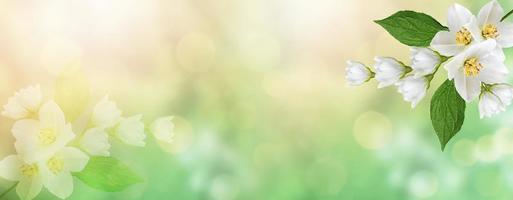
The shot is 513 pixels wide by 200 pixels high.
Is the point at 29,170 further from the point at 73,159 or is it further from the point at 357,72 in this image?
the point at 357,72

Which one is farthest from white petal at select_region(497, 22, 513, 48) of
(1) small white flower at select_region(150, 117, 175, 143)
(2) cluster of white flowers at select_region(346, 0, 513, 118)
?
(1) small white flower at select_region(150, 117, 175, 143)

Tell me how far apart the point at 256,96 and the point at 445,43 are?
219 millimetres

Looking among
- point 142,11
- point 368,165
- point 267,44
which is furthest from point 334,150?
point 142,11

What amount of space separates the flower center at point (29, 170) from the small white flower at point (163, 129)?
5.6 inches

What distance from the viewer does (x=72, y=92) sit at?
855 mm

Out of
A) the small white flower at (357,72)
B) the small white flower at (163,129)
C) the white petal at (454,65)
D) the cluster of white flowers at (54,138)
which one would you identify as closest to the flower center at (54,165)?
the cluster of white flowers at (54,138)

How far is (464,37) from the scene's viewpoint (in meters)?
0.79

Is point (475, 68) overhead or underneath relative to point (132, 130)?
underneath

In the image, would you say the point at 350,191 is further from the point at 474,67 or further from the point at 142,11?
the point at 142,11

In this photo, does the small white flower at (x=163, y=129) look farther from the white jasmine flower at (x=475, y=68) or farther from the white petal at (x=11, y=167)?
the white jasmine flower at (x=475, y=68)

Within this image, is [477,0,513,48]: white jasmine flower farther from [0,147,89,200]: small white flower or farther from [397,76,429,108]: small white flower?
[0,147,89,200]: small white flower

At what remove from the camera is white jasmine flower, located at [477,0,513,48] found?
800 mm

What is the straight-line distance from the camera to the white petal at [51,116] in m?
0.86

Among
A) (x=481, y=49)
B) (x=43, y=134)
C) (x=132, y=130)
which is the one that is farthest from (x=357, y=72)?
(x=43, y=134)
